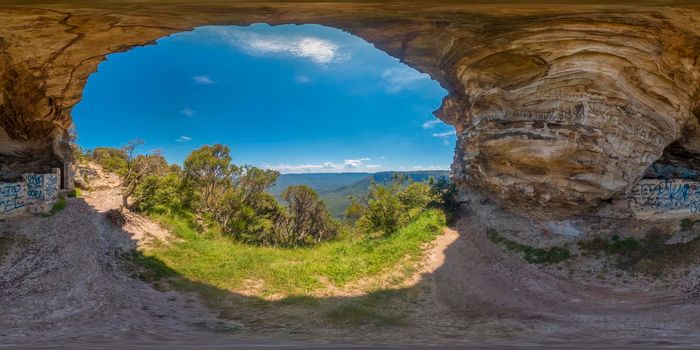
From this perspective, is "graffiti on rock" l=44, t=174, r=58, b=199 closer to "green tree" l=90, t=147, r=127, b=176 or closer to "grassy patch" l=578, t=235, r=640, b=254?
"green tree" l=90, t=147, r=127, b=176

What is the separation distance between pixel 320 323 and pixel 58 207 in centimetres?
1578

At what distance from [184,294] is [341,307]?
20.3ft

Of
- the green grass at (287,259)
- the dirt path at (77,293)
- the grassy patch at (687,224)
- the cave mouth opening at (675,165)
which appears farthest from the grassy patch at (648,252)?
the dirt path at (77,293)

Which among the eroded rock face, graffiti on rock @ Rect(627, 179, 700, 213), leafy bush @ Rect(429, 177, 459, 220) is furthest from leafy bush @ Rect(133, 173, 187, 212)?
graffiti on rock @ Rect(627, 179, 700, 213)

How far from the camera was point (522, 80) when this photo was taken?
17.4 m

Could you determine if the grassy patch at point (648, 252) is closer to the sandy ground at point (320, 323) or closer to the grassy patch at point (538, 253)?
the grassy patch at point (538, 253)

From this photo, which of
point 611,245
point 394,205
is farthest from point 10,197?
point 611,245

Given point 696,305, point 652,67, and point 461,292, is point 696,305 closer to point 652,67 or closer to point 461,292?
point 461,292

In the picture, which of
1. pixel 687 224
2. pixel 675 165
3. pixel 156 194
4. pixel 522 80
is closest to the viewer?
pixel 687 224

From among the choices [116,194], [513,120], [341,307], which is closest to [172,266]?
[341,307]

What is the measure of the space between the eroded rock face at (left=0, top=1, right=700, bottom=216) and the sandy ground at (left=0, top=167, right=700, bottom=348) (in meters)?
5.08

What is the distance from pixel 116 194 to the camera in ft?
86.9

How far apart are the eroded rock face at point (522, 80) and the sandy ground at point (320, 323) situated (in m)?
5.08

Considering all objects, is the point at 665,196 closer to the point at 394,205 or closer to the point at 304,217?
the point at 394,205
